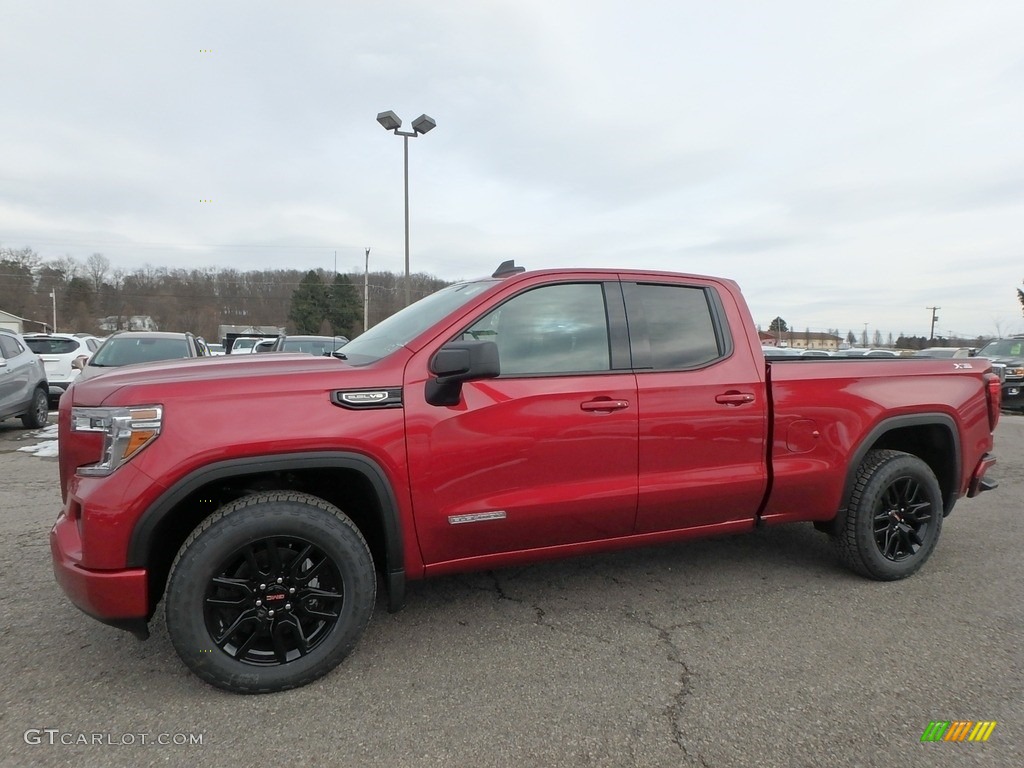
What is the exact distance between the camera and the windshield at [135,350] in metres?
8.99

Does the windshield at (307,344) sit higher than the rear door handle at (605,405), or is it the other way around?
the windshield at (307,344)

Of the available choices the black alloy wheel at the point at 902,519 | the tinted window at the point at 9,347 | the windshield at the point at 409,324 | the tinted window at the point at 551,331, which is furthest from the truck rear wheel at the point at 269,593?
the tinted window at the point at 9,347

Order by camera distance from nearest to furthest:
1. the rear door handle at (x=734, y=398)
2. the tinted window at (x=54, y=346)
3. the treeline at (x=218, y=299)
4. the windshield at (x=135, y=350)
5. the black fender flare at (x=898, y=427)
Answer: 1. the rear door handle at (x=734, y=398)
2. the black fender flare at (x=898, y=427)
3. the windshield at (x=135, y=350)
4. the tinted window at (x=54, y=346)
5. the treeline at (x=218, y=299)

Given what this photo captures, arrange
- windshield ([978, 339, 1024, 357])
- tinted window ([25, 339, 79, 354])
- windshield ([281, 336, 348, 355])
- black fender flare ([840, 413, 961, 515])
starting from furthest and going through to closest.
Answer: windshield ([978, 339, 1024, 357]), tinted window ([25, 339, 79, 354]), windshield ([281, 336, 348, 355]), black fender flare ([840, 413, 961, 515])

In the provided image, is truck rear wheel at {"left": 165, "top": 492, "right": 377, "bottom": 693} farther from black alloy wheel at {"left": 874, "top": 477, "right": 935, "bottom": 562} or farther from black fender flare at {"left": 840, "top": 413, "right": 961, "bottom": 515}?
black alloy wheel at {"left": 874, "top": 477, "right": 935, "bottom": 562}

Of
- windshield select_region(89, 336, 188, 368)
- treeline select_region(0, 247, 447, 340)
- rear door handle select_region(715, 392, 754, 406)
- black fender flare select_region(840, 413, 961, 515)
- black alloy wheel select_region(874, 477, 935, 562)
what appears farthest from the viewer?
treeline select_region(0, 247, 447, 340)

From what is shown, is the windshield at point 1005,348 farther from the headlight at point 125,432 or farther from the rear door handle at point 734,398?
the headlight at point 125,432

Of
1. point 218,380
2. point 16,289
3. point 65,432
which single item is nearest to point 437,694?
point 218,380

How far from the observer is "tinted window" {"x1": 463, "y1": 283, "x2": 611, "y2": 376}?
2.97m

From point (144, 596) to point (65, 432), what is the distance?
2.49 feet

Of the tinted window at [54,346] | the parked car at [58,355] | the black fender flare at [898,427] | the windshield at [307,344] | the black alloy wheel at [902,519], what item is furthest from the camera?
the tinted window at [54,346]

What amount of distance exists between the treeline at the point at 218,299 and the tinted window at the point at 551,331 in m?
35.3

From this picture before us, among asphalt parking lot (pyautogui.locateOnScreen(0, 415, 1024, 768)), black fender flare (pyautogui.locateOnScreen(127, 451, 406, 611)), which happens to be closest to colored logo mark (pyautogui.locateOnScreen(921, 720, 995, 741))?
asphalt parking lot (pyautogui.locateOnScreen(0, 415, 1024, 768))

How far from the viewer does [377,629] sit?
10.2 ft
